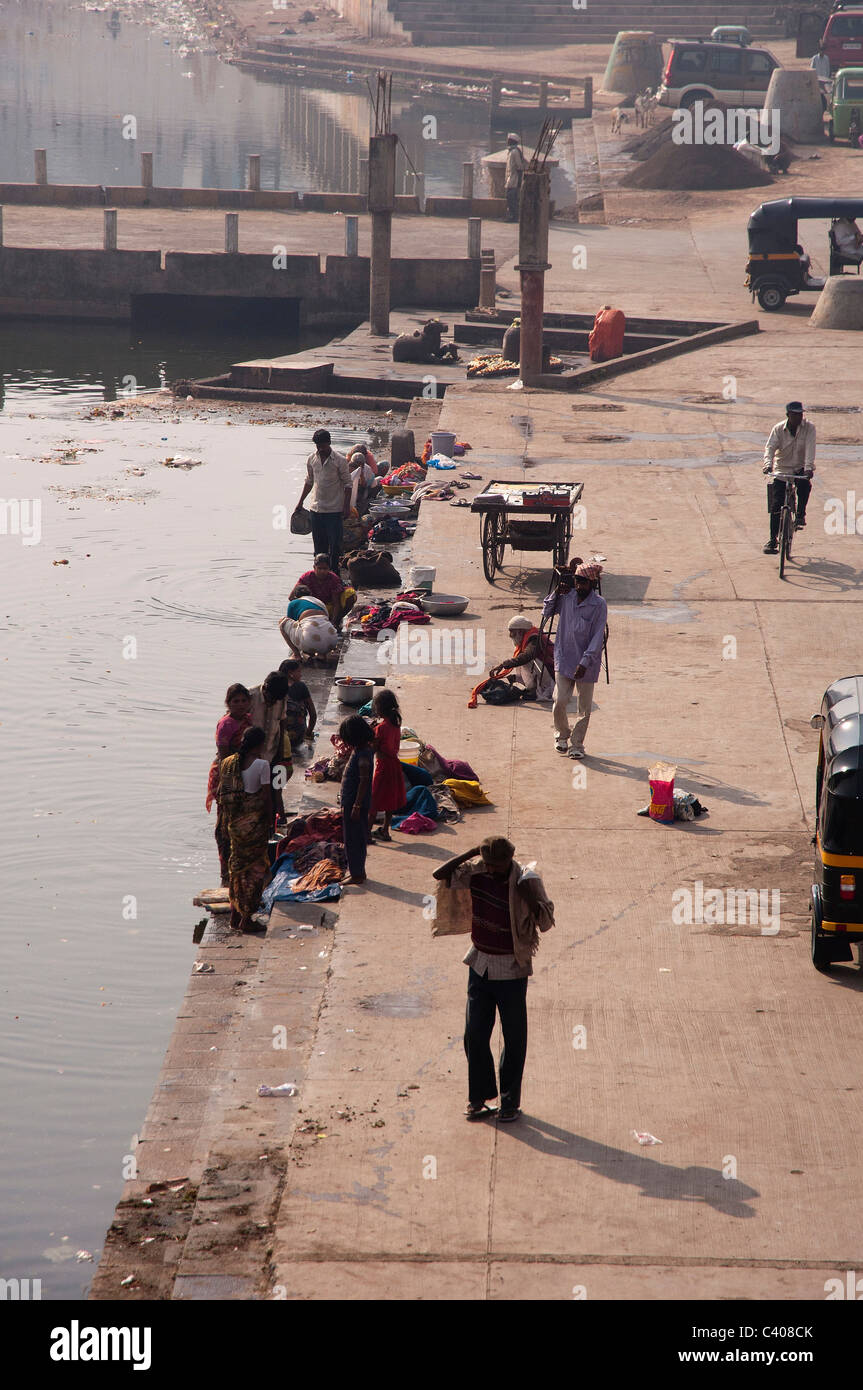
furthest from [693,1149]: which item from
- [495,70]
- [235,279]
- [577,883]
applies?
[495,70]

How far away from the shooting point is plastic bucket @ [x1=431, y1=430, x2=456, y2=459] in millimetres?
22047

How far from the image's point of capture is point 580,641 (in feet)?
39.9

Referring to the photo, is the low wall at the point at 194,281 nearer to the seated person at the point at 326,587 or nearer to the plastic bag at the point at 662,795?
the seated person at the point at 326,587

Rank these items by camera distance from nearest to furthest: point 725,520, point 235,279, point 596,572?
point 596,572 < point 725,520 < point 235,279

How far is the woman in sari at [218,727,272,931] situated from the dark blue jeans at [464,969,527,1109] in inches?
119

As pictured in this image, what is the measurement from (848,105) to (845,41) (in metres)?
8.19

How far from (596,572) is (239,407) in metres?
18.0

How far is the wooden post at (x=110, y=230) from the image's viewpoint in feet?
117

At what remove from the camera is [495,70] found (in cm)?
7369

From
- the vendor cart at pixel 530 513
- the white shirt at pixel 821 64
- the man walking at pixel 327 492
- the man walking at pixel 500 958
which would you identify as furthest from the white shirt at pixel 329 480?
the white shirt at pixel 821 64

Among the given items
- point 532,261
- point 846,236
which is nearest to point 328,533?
point 532,261

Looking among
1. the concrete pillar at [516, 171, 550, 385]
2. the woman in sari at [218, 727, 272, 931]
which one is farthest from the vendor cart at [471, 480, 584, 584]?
the concrete pillar at [516, 171, 550, 385]

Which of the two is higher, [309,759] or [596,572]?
[596,572]
